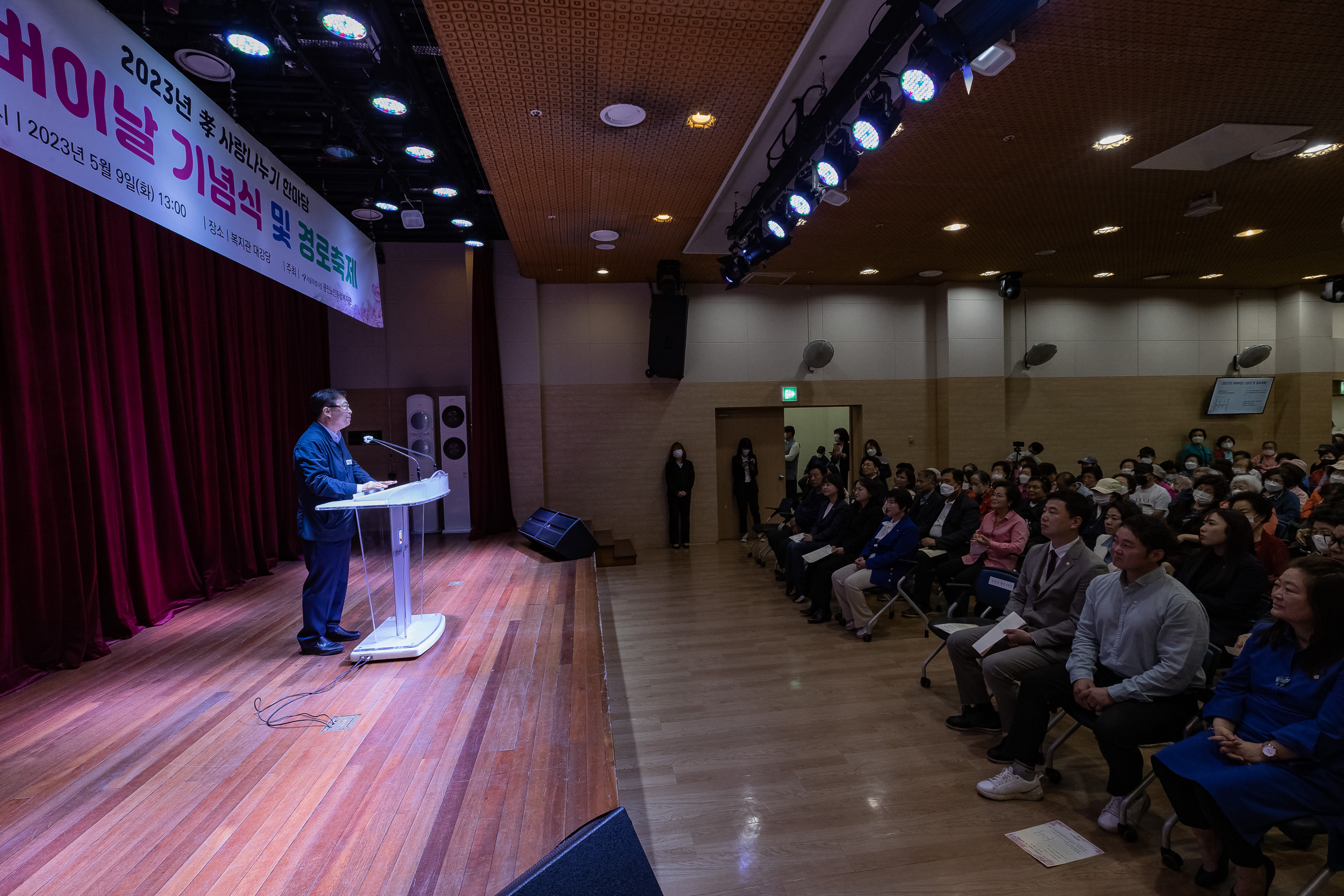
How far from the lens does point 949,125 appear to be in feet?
13.8

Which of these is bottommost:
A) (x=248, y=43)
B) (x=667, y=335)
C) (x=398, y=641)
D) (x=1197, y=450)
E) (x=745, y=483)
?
(x=398, y=641)

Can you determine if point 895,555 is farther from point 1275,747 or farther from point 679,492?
point 679,492

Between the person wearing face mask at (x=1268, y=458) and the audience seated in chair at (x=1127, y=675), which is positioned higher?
the person wearing face mask at (x=1268, y=458)

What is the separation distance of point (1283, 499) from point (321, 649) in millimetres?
7618

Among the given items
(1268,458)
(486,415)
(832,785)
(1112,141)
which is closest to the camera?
(832,785)

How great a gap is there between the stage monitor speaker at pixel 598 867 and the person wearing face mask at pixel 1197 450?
12.2 m

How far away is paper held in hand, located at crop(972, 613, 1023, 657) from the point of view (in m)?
3.39

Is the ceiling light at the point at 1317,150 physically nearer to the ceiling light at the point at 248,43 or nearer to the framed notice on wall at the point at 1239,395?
the framed notice on wall at the point at 1239,395

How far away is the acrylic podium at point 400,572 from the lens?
141 inches

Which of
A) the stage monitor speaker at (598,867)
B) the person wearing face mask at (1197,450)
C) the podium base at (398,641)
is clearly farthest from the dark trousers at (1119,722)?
the person wearing face mask at (1197,450)

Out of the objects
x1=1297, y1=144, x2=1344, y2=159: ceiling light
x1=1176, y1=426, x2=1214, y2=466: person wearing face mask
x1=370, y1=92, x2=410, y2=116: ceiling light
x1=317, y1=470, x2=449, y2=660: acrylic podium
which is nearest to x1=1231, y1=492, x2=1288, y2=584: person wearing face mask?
x1=1297, y1=144, x2=1344, y2=159: ceiling light

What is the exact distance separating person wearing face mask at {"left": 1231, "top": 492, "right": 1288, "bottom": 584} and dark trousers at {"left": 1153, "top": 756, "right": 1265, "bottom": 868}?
194cm

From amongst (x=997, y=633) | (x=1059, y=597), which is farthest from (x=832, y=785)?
(x=1059, y=597)

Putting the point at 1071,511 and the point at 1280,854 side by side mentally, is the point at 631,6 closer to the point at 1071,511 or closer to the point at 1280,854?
the point at 1071,511
